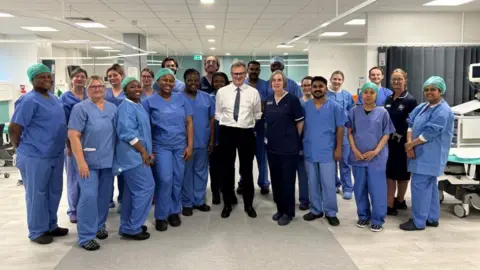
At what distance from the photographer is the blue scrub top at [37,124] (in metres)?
2.81

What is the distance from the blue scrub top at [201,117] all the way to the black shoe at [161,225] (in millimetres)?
721

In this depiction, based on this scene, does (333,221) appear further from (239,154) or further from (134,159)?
(134,159)

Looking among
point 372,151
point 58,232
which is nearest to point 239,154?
point 372,151

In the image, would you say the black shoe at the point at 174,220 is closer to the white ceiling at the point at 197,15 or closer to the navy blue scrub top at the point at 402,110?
the navy blue scrub top at the point at 402,110

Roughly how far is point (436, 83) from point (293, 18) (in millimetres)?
Result: 4574

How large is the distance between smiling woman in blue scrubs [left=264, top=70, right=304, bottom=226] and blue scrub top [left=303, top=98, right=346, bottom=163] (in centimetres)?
10

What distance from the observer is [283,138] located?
10.7 ft

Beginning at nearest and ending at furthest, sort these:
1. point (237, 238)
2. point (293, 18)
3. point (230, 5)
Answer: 1. point (237, 238)
2. point (230, 5)
3. point (293, 18)

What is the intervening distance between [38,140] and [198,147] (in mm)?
1304

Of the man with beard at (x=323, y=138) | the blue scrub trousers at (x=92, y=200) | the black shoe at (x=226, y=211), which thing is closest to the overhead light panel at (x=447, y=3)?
the man with beard at (x=323, y=138)

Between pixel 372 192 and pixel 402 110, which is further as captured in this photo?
pixel 402 110

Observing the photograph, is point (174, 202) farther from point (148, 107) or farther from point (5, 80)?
point (5, 80)

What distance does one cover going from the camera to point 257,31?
903cm

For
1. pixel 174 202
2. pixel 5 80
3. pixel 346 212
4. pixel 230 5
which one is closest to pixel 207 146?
pixel 174 202
